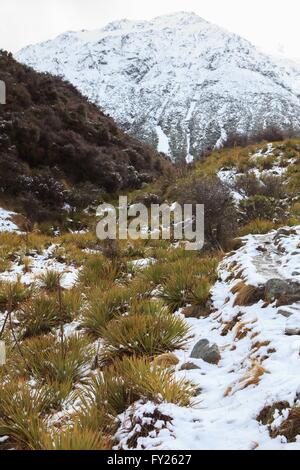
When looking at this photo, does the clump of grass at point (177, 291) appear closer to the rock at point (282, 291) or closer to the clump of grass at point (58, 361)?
the rock at point (282, 291)

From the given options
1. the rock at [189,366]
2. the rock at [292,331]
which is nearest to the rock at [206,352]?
the rock at [189,366]

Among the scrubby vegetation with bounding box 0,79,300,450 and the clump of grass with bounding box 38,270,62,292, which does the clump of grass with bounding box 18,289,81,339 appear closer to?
the scrubby vegetation with bounding box 0,79,300,450

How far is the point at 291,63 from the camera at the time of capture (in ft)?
630

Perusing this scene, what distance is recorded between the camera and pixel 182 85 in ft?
513

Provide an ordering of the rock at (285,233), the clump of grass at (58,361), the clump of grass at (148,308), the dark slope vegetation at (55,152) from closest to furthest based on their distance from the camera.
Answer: the clump of grass at (58,361) < the clump of grass at (148,308) < the rock at (285,233) < the dark slope vegetation at (55,152)

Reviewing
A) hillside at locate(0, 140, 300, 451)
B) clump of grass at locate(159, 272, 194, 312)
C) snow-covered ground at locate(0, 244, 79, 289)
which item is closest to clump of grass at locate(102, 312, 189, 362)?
hillside at locate(0, 140, 300, 451)

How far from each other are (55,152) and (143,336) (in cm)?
1396

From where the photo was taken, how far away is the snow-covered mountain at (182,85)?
117500mm

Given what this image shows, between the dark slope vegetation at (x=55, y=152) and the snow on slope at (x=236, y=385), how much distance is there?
10181 mm

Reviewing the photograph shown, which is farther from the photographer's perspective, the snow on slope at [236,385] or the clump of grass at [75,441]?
the snow on slope at [236,385]

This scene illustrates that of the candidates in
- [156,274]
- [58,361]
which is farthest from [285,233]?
[58,361]

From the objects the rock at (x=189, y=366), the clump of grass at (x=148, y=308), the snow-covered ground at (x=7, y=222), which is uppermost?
the snow-covered ground at (x=7, y=222)

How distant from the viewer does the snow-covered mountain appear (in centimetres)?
11750

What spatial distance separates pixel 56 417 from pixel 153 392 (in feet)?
2.48
